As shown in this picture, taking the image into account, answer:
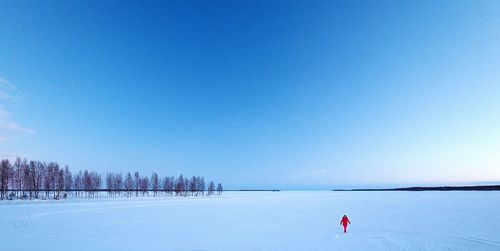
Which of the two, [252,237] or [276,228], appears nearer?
[252,237]

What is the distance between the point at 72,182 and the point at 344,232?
12122 centimetres

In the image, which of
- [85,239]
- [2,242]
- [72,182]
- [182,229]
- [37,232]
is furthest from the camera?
[72,182]

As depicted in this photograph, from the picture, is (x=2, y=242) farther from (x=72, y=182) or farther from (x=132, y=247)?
(x=72, y=182)

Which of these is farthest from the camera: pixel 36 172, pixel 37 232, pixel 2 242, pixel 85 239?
pixel 36 172

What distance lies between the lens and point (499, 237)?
14.6m

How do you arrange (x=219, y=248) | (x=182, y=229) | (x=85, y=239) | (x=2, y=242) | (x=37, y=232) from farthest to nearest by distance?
(x=182, y=229)
(x=37, y=232)
(x=85, y=239)
(x=2, y=242)
(x=219, y=248)

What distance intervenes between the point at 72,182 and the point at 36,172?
25.0 meters

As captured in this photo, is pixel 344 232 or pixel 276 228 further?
pixel 276 228

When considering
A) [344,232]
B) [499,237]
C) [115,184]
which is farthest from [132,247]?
[115,184]

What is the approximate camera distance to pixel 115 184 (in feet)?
387

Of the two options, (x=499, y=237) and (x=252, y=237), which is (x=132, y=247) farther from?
(x=499, y=237)

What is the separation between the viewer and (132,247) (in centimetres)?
1238

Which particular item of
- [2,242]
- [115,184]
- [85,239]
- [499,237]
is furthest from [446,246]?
[115,184]

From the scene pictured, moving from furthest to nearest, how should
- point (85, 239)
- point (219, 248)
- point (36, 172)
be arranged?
point (36, 172)
point (85, 239)
point (219, 248)
